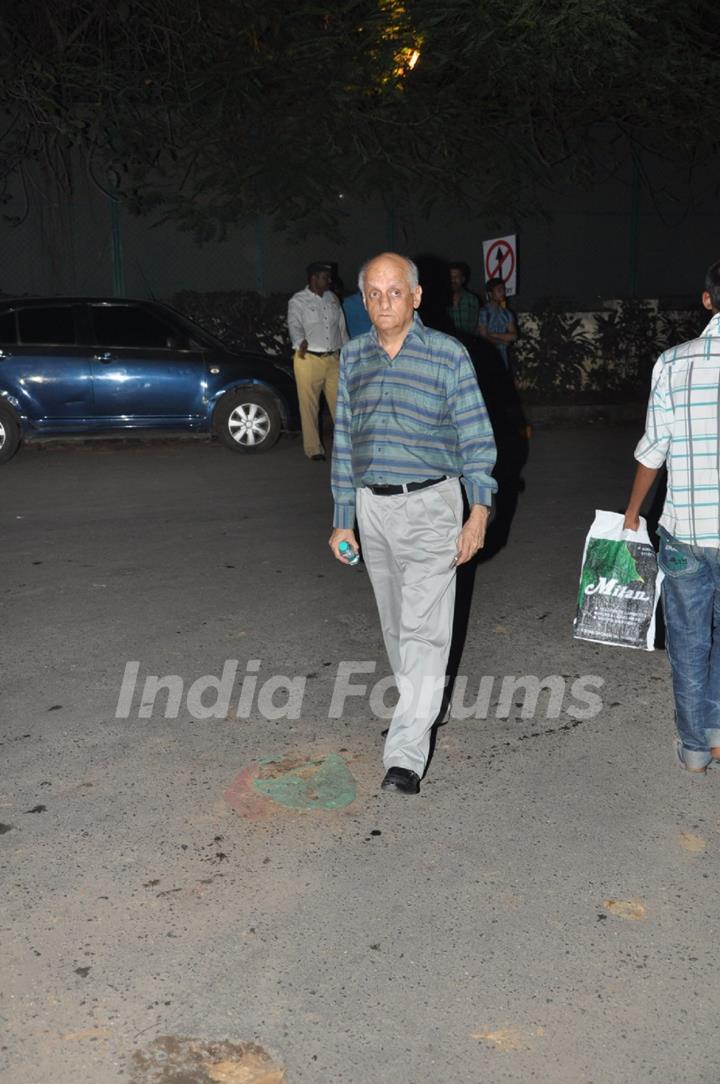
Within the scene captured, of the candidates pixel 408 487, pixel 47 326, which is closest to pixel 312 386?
pixel 47 326

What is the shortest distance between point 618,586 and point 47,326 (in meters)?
9.08

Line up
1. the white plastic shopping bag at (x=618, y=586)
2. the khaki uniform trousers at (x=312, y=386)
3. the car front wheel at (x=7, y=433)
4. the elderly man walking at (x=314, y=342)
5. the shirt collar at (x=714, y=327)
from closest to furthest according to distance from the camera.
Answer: the shirt collar at (x=714, y=327) < the white plastic shopping bag at (x=618, y=586) < the elderly man walking at (x=314, y=342) < the khaki uniform trousers at (x=312, y=386) < the car front wheel at (x=7, y=433)

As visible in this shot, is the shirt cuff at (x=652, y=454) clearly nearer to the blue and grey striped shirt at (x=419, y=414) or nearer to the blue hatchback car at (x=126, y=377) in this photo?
the blue and grey striped shirt at (x=419, y=414)

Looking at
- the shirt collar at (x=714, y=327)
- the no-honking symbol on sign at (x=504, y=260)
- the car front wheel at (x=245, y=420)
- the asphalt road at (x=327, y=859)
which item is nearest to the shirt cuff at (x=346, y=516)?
the asphalt road at (x=327, y=859)

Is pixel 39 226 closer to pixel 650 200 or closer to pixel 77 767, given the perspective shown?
pixel 650 200

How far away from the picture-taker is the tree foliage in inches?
598

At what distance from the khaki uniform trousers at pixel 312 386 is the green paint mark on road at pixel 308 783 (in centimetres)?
729

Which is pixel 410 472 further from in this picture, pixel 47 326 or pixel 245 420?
pixel 47 326

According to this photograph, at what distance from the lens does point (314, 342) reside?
11750 mm

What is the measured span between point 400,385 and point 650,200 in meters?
18.2

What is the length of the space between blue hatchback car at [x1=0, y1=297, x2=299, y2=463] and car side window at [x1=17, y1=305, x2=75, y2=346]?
0.01 m

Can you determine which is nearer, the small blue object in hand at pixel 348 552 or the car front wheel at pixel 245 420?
the small blue object in hand at pixel 348 552

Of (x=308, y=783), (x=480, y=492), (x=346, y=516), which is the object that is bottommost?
(x=308, y=783)

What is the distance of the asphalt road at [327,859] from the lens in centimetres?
300
